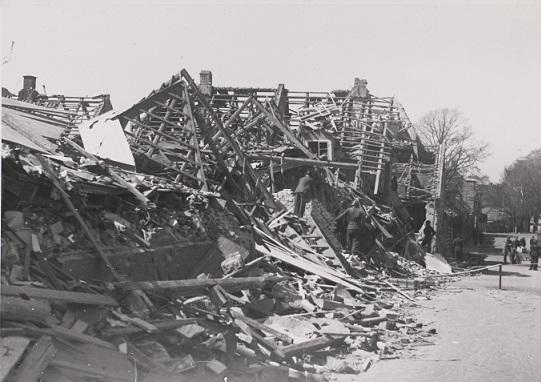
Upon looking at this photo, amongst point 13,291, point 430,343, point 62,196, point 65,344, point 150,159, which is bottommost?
point 430,343

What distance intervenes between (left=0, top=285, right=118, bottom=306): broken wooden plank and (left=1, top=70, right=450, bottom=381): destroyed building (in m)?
0.01

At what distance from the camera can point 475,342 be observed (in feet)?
27.8

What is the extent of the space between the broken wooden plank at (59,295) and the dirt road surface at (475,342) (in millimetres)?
3102

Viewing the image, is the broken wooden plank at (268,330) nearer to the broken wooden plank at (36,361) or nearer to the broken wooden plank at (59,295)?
the broken wooden plank at (59,295)

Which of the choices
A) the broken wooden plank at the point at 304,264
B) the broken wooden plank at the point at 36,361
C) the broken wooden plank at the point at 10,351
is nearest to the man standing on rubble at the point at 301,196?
the broken wooden plank at the point at 304,264

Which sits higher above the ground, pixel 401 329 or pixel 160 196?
pixel 160 196

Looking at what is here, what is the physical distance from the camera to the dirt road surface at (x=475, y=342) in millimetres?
6770

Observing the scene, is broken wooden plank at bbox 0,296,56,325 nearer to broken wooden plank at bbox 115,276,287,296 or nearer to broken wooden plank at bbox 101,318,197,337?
broken wooden plank at bbox 101,318,197,337

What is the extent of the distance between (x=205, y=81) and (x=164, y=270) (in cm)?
2555

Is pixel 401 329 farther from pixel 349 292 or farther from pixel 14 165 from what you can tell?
pixel 14 165

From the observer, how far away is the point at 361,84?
97.1ft

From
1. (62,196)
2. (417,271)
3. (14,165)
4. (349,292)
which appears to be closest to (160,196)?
(62,196)

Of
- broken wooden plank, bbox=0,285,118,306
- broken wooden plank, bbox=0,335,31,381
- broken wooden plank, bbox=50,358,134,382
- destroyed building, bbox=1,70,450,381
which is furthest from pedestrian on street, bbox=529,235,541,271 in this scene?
broken wooden plank, bbox=0,335,31,381

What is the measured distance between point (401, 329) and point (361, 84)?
2206 centimetres
